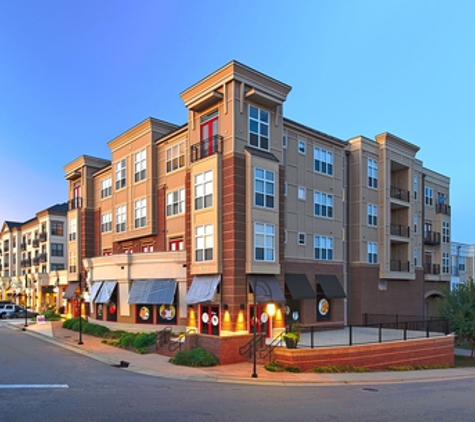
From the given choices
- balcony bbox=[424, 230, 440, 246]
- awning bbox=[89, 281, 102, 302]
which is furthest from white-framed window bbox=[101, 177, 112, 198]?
balcony bbox=[424, 230, 440, 246]

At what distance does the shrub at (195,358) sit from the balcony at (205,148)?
1065 centimetres

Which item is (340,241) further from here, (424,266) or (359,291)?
(424,266)

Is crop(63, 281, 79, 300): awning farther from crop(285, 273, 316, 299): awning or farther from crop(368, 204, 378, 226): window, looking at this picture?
crop(368, 204, 378, 226): window

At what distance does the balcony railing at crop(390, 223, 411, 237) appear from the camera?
35750 mm

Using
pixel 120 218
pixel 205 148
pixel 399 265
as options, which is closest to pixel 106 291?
pixel 120 218

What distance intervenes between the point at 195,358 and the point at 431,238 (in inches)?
1207

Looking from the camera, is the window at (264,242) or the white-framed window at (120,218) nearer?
the window at (264,242)

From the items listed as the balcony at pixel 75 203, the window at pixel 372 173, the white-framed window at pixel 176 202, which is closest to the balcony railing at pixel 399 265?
the window at pixel 372 173

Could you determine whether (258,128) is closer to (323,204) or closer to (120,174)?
(323,204)

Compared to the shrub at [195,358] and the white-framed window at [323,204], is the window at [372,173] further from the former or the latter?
the shrub at [195,358]

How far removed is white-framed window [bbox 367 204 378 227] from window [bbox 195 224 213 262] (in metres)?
14.7

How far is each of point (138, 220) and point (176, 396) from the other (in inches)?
823

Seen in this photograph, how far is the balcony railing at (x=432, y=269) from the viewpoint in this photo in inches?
1603

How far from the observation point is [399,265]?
35.8m
